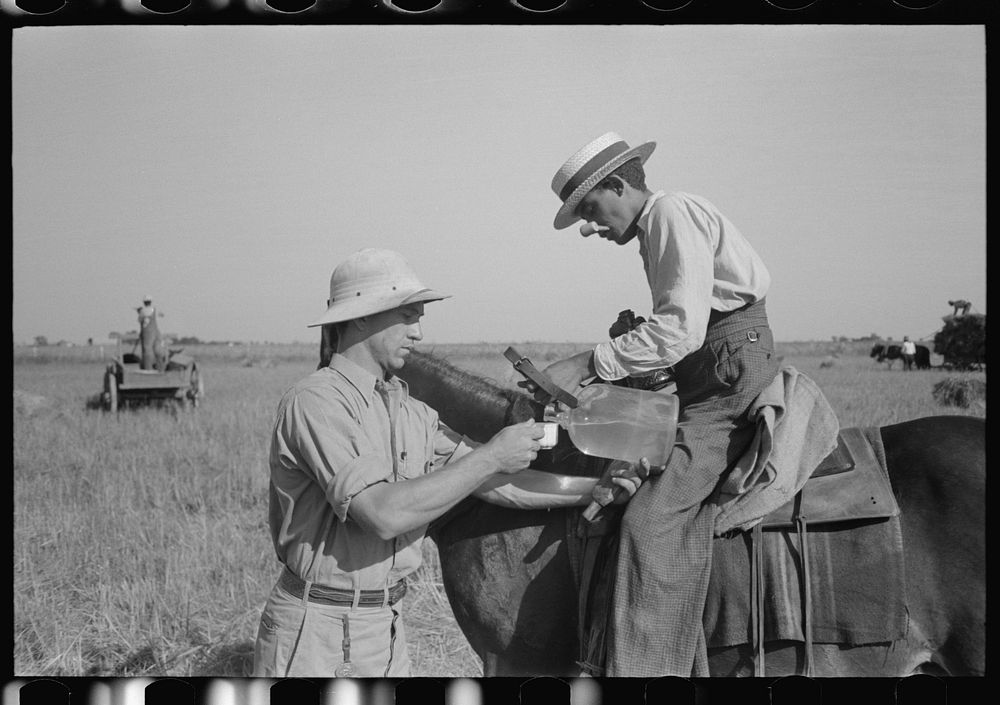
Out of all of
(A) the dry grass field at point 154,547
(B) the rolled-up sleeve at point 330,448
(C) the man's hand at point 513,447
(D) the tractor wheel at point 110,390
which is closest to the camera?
(B) the rolled-up sleeve at point 330,448

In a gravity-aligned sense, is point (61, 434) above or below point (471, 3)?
below

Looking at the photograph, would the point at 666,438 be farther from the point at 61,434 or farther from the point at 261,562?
the point at 61,434

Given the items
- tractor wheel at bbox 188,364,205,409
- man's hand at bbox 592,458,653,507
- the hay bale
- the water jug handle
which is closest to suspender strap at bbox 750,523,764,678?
man's hand at bbox 592,458,653,507

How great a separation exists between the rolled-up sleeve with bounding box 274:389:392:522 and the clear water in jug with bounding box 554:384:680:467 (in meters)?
0.76

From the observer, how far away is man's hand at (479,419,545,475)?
8.49ft

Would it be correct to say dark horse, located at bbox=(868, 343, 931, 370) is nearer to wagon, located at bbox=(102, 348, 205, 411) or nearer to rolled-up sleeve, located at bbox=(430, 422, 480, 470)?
wagon, located at bbox=(102, 348, 205, 411)

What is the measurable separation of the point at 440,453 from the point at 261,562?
9.99 feet

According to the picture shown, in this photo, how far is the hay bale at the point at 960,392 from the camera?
388 inches

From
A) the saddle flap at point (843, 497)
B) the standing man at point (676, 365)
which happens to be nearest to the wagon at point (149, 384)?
the standing man at point (676, 365)

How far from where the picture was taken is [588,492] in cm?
287

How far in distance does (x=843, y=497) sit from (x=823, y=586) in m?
0.33

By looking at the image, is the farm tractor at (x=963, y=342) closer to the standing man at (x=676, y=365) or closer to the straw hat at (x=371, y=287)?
the standing man at (x=676, y=365)

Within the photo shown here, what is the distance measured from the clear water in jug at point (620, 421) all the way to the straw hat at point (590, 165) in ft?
2.60
